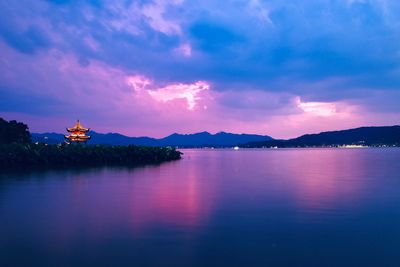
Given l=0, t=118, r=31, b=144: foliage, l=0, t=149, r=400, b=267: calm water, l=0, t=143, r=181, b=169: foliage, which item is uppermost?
l=0, t=118, r=31, b=144: foliage

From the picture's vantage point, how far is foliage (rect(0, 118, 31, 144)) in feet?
152

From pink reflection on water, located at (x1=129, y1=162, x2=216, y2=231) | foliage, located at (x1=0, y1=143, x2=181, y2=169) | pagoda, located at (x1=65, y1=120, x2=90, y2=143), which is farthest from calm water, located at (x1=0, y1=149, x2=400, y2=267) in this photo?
pagoda, located at (x1=65, y1=120, x2=90, y2=143)

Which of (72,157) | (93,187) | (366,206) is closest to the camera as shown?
(366,206)

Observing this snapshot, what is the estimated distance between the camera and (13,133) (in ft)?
156

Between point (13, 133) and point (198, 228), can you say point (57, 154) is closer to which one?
point (13, 133)

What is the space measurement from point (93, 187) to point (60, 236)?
1200cm

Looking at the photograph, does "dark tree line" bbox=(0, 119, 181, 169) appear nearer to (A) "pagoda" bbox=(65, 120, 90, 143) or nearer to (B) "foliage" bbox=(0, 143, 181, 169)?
(B) "foliage" bbox=(0, 143, 181, 169)

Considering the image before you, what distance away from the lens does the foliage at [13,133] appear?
46450 millimetres

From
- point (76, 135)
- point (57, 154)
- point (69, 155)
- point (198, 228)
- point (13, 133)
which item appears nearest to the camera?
point (198, 228)

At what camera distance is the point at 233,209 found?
49.0 feet

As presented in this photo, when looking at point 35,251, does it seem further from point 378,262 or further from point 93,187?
point 93,187

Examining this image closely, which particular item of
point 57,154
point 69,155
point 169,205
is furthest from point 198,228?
point 69,155

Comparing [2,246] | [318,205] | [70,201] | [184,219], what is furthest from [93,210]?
[318,205]

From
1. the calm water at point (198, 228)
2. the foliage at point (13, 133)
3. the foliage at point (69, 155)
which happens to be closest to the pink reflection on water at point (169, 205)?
the calm water at point (198, 228)
